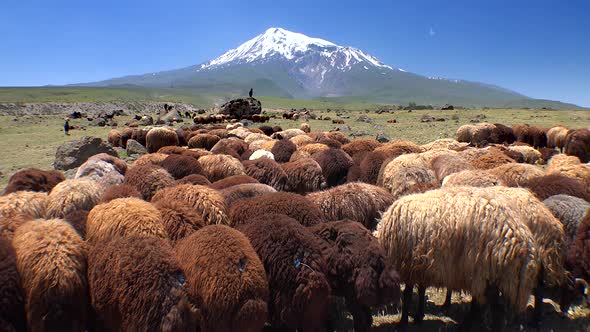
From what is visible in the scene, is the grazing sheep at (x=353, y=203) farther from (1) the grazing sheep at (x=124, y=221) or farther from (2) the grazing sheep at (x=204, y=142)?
(2) the grazing sheep at (x=204, y=142)

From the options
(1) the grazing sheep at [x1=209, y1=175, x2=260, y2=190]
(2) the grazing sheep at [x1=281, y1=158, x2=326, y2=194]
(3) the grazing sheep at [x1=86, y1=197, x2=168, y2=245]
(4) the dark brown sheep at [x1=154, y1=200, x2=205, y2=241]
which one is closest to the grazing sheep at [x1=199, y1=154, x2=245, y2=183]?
(2) the grazing sheep at [x1=281, y1=158, x2=326, y2=194]

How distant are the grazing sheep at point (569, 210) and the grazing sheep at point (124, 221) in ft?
18.4

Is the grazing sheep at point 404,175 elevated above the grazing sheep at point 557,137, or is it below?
above

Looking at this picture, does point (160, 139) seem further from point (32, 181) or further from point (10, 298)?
point (10, 298)

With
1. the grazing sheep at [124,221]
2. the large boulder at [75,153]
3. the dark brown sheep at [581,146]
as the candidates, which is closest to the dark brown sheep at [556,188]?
the grazing sheep at [124,221]

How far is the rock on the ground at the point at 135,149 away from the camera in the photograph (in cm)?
1870

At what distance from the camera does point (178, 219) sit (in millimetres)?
5566

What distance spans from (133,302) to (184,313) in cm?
53

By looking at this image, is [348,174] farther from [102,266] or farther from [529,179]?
[102,266]

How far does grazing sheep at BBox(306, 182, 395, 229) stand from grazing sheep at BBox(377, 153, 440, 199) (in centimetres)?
108

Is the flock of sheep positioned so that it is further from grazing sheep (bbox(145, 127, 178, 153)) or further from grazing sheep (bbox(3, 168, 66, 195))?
grazing sheep (bbox(145, 127, 178, 153))

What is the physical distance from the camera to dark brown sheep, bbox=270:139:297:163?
1203 centimetres

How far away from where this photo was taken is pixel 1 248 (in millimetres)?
4535

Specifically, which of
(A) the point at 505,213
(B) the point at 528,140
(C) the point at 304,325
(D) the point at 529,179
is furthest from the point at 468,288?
(B) the point at 528,140
